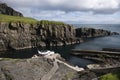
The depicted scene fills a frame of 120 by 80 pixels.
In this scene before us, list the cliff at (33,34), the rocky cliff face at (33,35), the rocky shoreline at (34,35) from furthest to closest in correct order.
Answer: the cliff at (33,34), the rocky cliff face at (33,35), the rocky shoreline at (34,35)

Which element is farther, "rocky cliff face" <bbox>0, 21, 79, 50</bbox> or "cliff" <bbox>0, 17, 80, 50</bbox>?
"cliff" <bbox>0, 17, 80, 50</bbox>

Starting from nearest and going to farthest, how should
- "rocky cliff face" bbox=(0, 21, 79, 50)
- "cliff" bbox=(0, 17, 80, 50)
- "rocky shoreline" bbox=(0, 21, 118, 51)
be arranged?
"rocky shoreline" bbox=(0, 21, 118, 51) → "rocky cliff face" bbox=(0, 21, 79, 50) → "cliff" bbox=(0, 17, 80, 50)

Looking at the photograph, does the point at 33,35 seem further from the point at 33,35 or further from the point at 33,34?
the point at 33,34

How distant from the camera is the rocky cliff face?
156875mm

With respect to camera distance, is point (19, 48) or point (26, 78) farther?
point (19, 48)

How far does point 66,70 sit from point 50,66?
272cm

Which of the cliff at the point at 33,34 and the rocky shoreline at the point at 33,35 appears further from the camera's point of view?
the cliff at the point at 33,34

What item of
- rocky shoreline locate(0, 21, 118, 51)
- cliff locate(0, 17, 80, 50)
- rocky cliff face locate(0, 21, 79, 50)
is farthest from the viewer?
cliff locate(0, 17, 80, 50)

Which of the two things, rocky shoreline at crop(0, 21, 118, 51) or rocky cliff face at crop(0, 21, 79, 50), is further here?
rocky cliff face at crop(0, 21, 79, 50)

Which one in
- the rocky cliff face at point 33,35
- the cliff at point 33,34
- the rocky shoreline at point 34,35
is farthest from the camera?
the cliff at point 33,34

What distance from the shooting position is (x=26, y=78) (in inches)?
1559

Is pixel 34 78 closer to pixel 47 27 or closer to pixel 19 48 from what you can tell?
pixel 19 48

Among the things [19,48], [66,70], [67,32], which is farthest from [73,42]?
[66,70]

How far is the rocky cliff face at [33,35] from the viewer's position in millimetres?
156875
